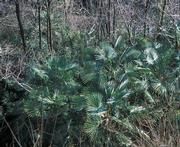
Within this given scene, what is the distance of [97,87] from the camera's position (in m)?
5.84

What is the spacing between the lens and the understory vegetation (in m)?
5.58

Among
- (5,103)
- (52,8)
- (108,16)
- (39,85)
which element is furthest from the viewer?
(52,8)

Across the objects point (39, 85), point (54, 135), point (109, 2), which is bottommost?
point (54, 135)

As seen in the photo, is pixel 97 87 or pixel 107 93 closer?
pixel 107 93

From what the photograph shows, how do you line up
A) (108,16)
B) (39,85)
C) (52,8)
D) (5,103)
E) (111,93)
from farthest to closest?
(52,8)
(108,16)
(5,103)
(39,85)
(111,93)

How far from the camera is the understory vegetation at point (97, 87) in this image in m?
5.58

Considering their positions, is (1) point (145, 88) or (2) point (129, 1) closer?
(1) point (145, 88)

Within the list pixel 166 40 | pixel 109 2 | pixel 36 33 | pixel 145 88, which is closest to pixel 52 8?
pixel 36 33

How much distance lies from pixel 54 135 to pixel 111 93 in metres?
0.78

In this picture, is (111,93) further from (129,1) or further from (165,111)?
(129,1)

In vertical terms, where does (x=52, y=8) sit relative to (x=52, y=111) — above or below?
above

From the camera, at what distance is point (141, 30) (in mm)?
7750

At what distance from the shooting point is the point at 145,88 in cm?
600

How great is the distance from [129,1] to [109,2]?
0.69 meters
